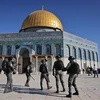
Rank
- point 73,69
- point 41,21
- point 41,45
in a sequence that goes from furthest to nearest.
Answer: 1. point 41,21
2. point 41,45
3. point 73,69

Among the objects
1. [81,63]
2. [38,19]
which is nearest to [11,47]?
[38,19]

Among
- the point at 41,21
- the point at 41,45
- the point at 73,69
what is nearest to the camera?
the point at 73,69

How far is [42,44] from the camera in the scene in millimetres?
29672

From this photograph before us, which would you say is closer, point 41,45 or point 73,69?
point 73,69

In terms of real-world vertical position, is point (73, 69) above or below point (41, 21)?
below

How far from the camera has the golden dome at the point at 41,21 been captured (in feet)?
110

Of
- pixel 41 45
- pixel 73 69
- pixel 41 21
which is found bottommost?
pixel 73 69

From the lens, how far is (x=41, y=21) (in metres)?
Result: 33.8

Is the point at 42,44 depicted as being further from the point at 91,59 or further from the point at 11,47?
the point at 91,59

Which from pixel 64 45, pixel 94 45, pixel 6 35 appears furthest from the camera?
pixel 94 45

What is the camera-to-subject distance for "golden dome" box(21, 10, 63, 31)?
1323 inches

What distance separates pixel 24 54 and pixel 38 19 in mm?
8956

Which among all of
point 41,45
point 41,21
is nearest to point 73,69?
point 41,45

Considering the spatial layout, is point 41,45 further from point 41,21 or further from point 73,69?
point 73,69
